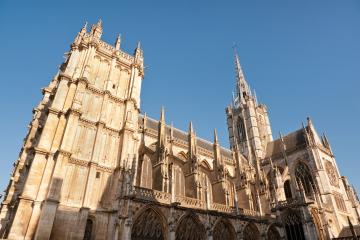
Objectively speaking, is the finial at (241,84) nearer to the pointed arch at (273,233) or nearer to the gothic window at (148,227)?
the pointed arch at (273,233)

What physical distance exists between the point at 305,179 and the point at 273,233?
12582mm

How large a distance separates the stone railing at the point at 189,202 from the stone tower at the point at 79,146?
14.5ft

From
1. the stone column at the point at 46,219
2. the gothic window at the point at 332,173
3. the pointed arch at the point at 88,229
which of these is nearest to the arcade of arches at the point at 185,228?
the pointed arch at the point at 88,229

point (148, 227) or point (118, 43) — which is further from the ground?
point (118, 43)

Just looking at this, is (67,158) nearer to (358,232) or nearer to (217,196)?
(217,196)

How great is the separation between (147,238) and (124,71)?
15.7 meters

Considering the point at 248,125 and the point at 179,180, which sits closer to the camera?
the point at 179,180

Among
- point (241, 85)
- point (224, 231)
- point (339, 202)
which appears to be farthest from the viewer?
point (241, 85)

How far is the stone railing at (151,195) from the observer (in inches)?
645

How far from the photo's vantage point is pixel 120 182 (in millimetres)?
17547

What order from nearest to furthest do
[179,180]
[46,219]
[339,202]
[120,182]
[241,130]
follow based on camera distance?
1. [46,219]
2. [120,182]
3. [179,180]
4. [339,202]
5. [241,130]

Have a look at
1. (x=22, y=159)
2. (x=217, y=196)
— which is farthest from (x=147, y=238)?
(x=22, y=159)

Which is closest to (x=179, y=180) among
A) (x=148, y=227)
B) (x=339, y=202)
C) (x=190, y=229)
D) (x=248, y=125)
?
(x=190, y=229)

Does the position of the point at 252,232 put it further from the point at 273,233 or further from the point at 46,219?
the point at 46,219
